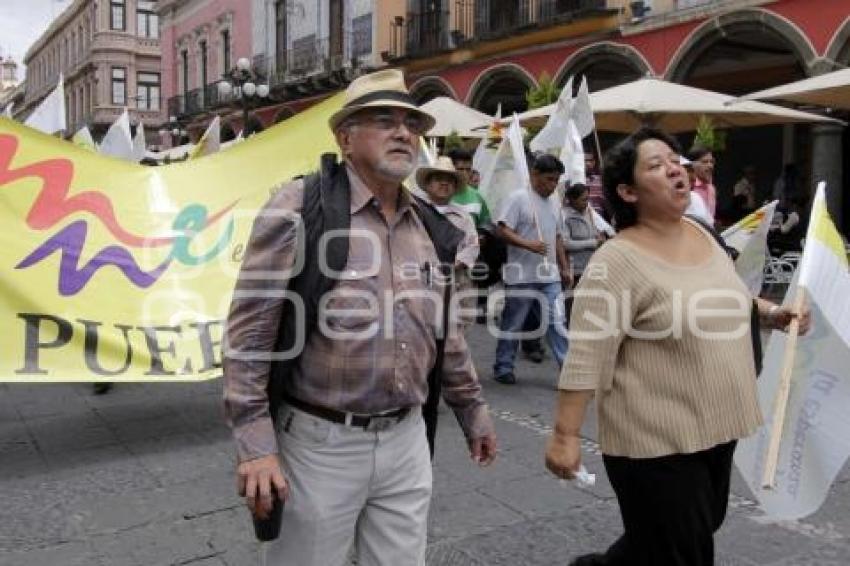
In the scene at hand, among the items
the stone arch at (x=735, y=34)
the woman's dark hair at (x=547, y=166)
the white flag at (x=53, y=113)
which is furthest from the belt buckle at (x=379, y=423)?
the stone arch at (x=735, y=34)

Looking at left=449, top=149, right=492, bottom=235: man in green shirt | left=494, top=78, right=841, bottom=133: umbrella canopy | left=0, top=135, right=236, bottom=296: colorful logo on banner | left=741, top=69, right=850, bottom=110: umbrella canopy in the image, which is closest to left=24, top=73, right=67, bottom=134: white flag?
left=449, top=149, right=492, bottom=235: man in green shirt

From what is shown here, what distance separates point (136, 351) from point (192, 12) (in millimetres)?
38345

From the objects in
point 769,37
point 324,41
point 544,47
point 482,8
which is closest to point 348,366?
point 769,37

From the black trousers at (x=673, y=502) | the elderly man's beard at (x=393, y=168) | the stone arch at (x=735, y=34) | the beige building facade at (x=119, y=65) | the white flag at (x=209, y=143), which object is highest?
the beige building facade at (x=119, y=65)

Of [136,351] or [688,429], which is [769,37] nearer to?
[136,351]

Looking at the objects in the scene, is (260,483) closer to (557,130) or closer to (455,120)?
(557,130)

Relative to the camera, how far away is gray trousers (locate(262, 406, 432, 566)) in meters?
2.23

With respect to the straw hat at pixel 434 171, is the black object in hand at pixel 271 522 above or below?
below

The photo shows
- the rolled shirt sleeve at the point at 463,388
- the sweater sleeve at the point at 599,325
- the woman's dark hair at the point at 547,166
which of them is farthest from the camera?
the woman's dark hair at the point at 547,166

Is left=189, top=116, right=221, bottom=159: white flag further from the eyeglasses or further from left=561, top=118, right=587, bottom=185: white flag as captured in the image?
the eyeglasses

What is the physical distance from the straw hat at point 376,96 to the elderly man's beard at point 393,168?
139 mm

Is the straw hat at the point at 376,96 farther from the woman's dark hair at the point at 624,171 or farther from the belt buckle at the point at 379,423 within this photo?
the belt buckle at the point at 379,423

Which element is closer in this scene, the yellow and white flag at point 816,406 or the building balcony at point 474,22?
the yellow and white flag at point 816,406

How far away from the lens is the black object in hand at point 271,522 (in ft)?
6.97
